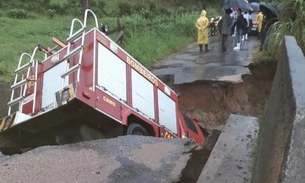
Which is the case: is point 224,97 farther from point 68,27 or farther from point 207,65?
point 68,27

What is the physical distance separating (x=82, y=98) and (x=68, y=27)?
2137 cm

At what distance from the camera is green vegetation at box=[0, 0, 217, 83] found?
1773 cm

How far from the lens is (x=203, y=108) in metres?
13.8

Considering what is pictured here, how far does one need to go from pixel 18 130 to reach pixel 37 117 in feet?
1.71

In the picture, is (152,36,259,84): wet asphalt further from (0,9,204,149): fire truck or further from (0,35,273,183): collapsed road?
(0,35,273,183): collapsed road

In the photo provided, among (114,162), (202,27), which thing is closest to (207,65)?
A: (202,27)

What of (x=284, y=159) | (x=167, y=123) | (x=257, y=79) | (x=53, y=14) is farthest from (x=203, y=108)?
(x=53, y=14)

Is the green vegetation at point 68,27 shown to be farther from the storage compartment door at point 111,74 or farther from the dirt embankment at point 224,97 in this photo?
the storage compartment door at point 111,74

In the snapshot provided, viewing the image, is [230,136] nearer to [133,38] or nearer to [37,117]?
[37,117]

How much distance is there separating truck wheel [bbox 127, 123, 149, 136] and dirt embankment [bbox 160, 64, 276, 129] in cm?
606

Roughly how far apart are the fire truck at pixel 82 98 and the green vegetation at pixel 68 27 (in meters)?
8.93

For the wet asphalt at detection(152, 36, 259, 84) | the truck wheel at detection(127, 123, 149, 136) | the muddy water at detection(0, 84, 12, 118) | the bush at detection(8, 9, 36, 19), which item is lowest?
the truck wheel at detection(127, 123, 149, 136)

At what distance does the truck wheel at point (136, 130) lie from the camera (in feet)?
23.2

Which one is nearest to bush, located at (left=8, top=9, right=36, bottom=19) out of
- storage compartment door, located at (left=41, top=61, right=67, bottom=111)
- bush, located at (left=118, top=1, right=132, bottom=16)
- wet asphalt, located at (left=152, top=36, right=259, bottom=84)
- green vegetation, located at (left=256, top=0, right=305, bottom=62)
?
bush, located at (left=118, top=1, right=132, bottom=16)
